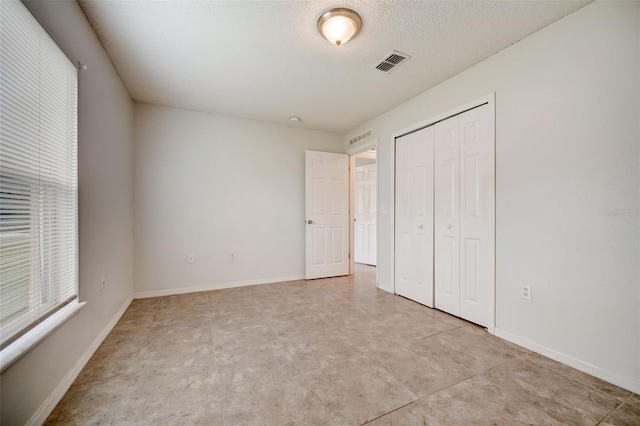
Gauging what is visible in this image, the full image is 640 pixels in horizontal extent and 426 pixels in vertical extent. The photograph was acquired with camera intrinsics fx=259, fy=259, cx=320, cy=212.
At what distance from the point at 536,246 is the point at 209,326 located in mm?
2940

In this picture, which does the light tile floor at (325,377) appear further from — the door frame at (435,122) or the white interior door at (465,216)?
the door frame at (435,122)

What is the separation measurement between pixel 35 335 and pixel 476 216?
3235 mm

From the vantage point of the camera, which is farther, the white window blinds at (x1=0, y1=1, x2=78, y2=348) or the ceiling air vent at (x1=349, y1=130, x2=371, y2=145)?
the ceiling air vent at (x1=349, y1=130, x2=371, y2=145)

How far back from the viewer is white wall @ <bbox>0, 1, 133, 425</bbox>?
1.27 metres

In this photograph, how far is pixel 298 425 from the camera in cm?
131

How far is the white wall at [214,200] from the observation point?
342 centimetres

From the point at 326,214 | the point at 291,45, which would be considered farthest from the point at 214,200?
the point at 291,45

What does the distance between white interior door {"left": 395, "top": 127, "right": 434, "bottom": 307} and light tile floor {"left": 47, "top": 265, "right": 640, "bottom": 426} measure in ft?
1.83

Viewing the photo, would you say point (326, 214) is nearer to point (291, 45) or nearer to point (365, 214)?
point (365, 214)

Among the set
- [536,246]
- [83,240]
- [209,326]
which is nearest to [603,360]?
[536,246]

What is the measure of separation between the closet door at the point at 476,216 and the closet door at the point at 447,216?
0.06 meters

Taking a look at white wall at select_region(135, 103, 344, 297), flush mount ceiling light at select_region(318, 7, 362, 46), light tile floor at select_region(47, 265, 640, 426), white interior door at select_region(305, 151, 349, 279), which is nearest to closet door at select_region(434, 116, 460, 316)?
light tile floor at select_region(47, 265, 640, 426)

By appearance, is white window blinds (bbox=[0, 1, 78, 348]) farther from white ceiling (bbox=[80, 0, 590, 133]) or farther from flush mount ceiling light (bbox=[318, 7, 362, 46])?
flush mount ceiling light (bbox=[318, 7, 362, 46])

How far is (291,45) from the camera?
221 cm
